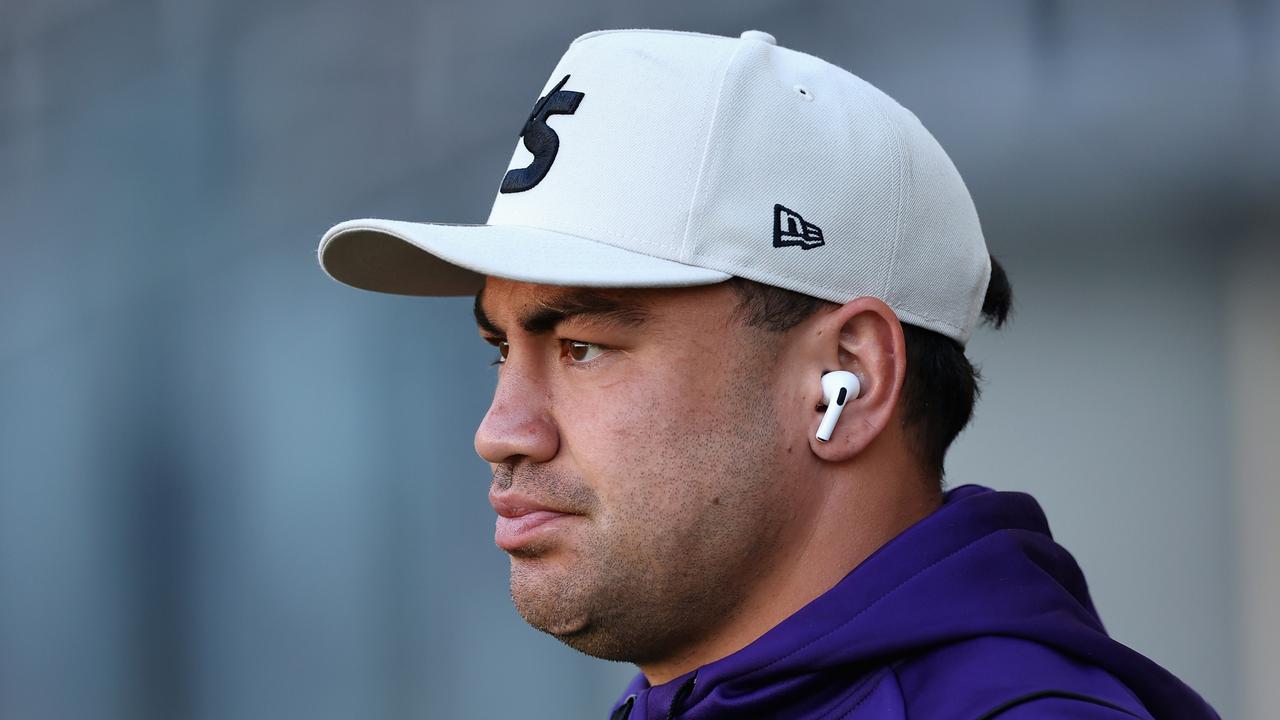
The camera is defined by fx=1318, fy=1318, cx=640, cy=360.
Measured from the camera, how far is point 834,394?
4.42 ft

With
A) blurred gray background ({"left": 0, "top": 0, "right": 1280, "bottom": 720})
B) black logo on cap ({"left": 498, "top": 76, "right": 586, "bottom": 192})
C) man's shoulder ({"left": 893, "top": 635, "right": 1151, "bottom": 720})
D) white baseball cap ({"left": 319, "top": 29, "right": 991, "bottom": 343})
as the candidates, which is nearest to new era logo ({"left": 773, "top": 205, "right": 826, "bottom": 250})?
white baseball cap ({"left": 319, "top": 29, "right": 991, "bottom": 343})

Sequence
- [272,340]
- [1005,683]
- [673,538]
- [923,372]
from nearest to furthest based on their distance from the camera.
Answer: [1005,683]
[673,538]
[923,372]
[272,340]

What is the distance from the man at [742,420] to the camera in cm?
131

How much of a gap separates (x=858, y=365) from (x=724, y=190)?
235 mm

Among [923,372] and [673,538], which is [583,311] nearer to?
[673,538]

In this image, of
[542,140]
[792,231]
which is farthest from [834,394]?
[542,140]

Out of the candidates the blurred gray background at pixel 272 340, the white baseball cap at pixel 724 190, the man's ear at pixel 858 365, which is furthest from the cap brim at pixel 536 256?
the blurred gray background at pixel 272 340

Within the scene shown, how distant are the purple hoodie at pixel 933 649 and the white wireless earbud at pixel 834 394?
0.14 meters

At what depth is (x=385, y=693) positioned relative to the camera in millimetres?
3135

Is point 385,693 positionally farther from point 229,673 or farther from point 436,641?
point 229,673

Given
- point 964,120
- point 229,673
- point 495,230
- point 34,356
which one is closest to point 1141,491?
point 964,120

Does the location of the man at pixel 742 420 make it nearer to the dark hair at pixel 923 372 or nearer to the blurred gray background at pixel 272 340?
the dark hair at pixel 923 372

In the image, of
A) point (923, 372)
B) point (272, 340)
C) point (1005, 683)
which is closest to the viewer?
point (1005, 683)

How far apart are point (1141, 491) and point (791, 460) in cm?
157
